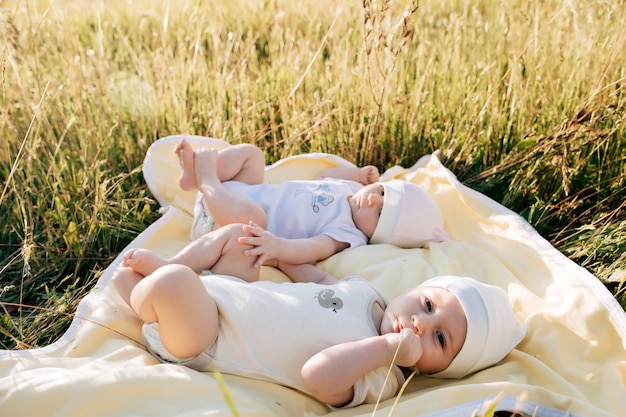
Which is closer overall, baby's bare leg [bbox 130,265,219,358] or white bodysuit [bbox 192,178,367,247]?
baby's bare leg [bbox 130,265,219,358]

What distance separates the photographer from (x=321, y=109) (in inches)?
145

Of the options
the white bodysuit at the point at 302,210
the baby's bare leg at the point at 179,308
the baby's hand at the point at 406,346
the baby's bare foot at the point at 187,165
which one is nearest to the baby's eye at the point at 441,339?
the baby's hand at the point at 406,346

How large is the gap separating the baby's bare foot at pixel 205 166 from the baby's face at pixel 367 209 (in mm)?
651

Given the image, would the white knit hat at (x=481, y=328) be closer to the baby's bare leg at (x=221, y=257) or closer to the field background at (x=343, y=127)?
the field background at (x=343, y=127)

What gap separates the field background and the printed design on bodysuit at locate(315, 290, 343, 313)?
90 cm

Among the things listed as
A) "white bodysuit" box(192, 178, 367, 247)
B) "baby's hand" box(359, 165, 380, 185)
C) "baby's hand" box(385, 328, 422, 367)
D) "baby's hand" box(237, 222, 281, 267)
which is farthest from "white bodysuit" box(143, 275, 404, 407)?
"baby's hand" box(359, 165, 380, 185)

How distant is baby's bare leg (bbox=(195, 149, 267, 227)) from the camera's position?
2752 mm

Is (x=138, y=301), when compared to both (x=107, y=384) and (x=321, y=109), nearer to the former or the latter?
(x=107, y=384)

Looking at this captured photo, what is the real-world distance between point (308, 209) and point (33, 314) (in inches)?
47.9

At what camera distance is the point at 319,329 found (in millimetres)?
2070

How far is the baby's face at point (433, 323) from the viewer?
2.05 metres

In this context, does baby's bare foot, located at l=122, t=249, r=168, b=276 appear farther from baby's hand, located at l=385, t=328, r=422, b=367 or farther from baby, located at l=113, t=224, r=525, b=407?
baby's hand, located at l=385, t=328, r=422, b=367

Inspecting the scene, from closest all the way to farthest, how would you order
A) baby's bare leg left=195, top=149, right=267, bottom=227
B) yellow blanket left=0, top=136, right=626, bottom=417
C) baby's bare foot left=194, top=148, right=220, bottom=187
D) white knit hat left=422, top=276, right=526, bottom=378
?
yellow blanket left=0, top=136, right=626, bottom=417
white knit hat left=422, top=276, right=526, bottom=378
baby's bare leg left=195, top=149, right=267, bottom=227
baby's bare foot left=194, top=148, right=220, bottom=187

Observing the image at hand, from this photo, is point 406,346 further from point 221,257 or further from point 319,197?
point 319,197
